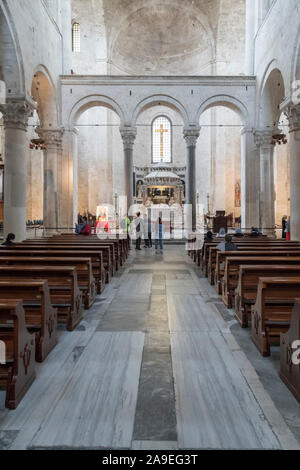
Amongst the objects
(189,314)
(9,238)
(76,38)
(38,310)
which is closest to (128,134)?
(9,238)

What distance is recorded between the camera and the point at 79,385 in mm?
3543

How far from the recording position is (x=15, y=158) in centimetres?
1297

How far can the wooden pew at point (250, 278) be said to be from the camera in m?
5.19

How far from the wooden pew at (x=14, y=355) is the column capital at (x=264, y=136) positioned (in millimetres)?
17667

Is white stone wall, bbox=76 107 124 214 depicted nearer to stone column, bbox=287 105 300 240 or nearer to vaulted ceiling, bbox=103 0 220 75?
vaulted ceiling, bbox=103 0 220 75

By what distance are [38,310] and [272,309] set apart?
2938mm

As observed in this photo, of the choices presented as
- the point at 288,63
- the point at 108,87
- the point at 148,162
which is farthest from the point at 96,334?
the point at 148,162

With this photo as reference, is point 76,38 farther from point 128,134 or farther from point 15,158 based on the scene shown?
point 15,158

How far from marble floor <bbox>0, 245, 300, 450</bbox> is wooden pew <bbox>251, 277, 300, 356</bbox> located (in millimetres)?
199

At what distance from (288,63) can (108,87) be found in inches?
363

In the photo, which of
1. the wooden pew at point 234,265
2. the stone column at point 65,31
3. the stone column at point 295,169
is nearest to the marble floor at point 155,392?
the wooden pew at point 234,265

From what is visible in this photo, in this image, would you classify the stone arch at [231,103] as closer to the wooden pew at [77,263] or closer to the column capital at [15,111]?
the column capital at [15,111]

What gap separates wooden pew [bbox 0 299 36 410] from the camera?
310 centimetres

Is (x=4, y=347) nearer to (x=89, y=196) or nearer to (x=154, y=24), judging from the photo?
(x=89, y=196)
